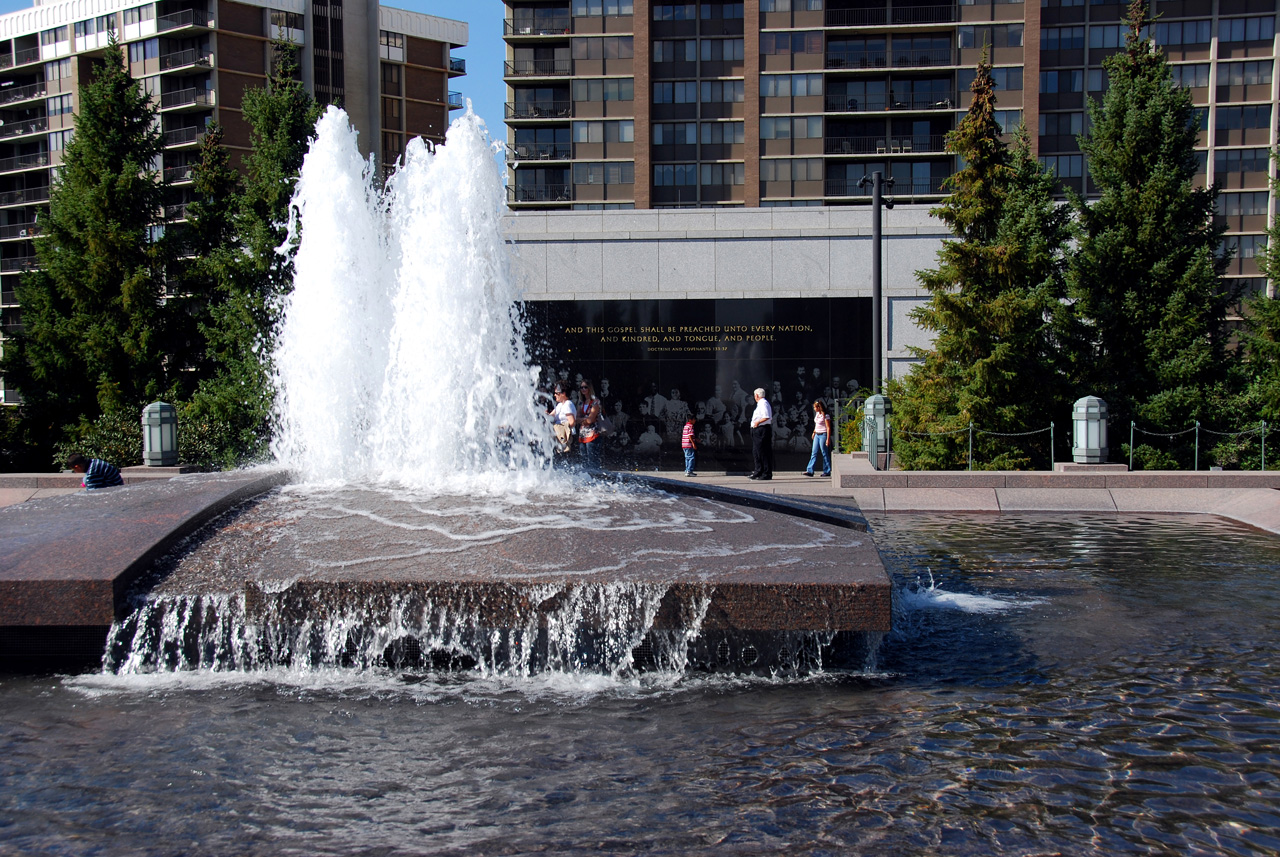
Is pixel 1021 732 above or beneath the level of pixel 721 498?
beneath

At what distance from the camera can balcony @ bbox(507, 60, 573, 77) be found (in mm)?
62188

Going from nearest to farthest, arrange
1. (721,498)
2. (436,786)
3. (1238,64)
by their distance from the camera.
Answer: (436,786) < (721,498) < (1238,64)

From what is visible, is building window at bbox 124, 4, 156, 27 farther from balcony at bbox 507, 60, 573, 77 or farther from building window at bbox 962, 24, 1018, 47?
building window at bbox 962, 24, 1018, 47

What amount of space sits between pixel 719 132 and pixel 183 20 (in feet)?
117

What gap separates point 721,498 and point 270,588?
13.3ft

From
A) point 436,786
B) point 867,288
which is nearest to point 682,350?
point 867,288

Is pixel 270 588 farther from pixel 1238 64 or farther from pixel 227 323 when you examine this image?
pixel 1238 64

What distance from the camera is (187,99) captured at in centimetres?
6719

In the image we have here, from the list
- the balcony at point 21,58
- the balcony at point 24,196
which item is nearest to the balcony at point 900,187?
the balcony at point 24,196

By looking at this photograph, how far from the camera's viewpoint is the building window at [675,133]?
60.8 metres

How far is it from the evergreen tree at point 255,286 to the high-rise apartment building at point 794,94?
37.9m

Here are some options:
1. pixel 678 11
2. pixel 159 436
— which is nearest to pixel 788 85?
pixel 678 11

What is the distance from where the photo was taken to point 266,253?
23078 mm

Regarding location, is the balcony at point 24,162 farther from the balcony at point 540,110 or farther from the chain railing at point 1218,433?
the chain railing at point 1218,433
